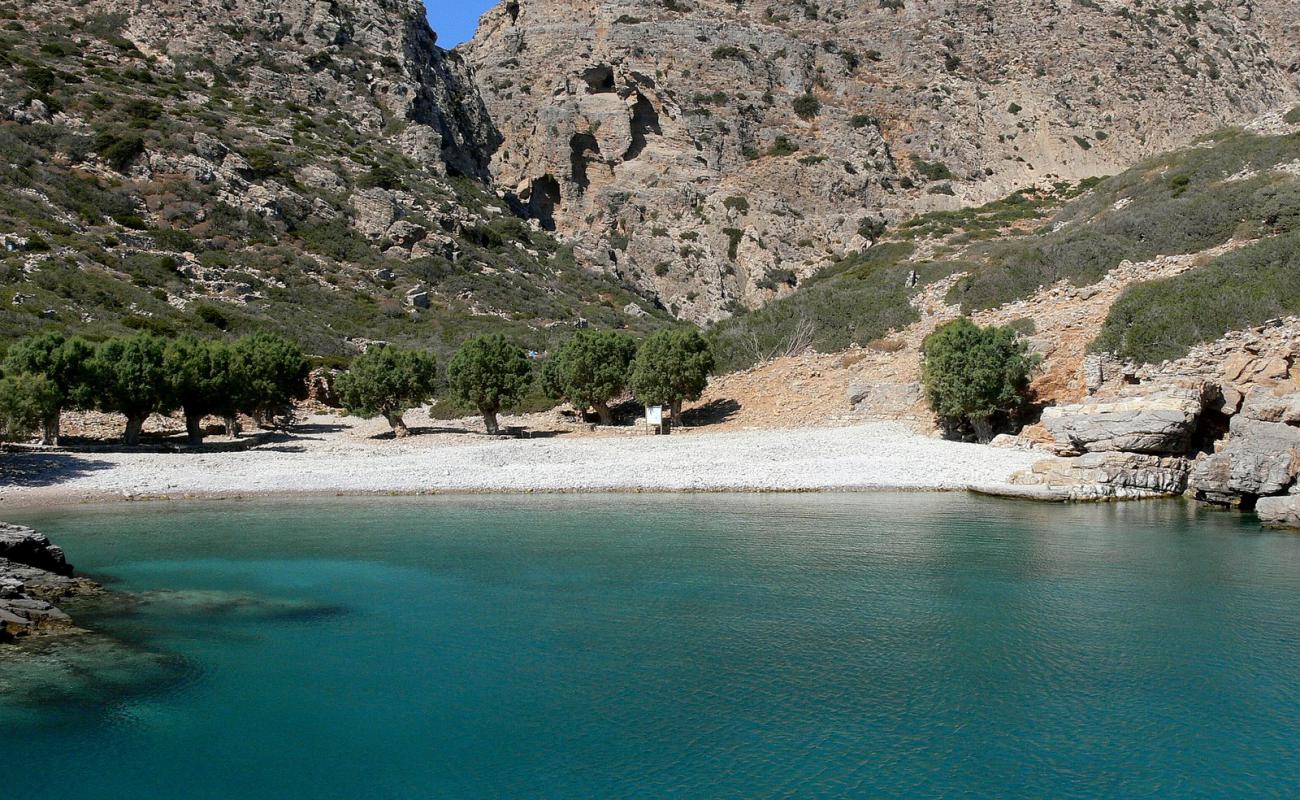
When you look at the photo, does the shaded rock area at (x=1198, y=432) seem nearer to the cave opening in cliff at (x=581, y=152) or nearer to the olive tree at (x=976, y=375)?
the olive tree at (x=976, y=375)

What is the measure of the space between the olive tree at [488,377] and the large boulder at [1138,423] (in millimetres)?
21866

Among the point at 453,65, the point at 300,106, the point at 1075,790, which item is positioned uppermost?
the point at 453,65

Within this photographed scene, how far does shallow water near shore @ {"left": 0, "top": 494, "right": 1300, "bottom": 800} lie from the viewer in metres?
8.94

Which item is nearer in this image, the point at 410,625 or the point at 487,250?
the point at 410,625

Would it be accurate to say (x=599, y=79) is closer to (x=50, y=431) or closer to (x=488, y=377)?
(x=488, y=377)

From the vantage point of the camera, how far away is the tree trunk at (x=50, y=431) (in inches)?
1218

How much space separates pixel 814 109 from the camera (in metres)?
91.7

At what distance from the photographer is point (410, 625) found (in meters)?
13.9

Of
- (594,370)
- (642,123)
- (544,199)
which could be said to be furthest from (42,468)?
(642,123)

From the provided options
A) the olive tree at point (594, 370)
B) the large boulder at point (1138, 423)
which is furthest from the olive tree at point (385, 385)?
the large boulder at point (1138, 423)

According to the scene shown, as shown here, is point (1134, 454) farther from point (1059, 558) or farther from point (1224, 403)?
point (1059, 558)

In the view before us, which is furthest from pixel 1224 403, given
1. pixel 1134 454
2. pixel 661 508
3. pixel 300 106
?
pixel 300 106

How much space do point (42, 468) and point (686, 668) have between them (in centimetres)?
2568

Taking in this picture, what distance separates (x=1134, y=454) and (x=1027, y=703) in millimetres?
17568
